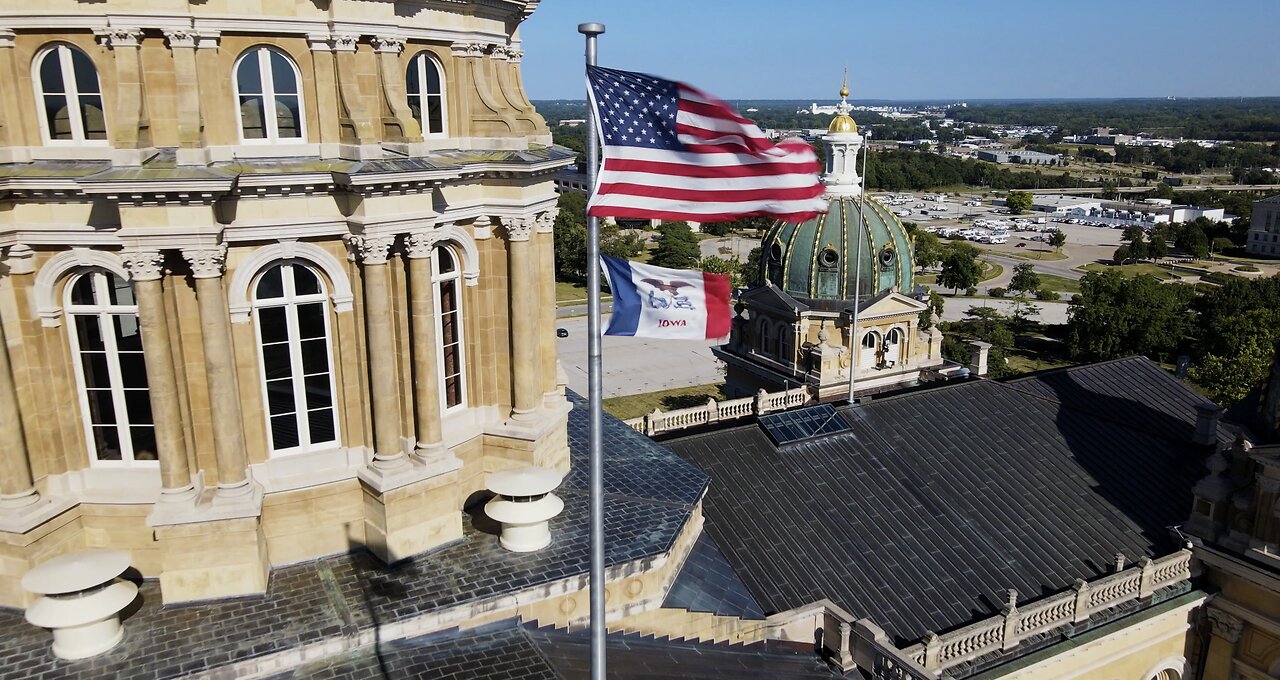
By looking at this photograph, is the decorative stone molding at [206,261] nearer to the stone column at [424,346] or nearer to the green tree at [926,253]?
the stone column at [424,346]

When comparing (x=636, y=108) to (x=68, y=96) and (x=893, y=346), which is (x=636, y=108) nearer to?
(x=68, y=96)

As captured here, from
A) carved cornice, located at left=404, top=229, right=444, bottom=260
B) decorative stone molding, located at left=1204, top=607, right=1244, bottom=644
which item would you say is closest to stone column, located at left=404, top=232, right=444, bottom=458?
carved cornice, located at left=404, top=229, right=444, bottom=260

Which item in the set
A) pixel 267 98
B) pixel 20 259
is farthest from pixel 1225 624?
pixel 20 259

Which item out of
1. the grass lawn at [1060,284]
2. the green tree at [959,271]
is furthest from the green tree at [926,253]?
the grass lawn at [1060,284]

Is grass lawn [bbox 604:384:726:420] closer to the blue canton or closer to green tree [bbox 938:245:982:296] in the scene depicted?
green tree [bbox 938:245:982:296]

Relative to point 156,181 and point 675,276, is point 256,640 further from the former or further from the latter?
point 675,276
